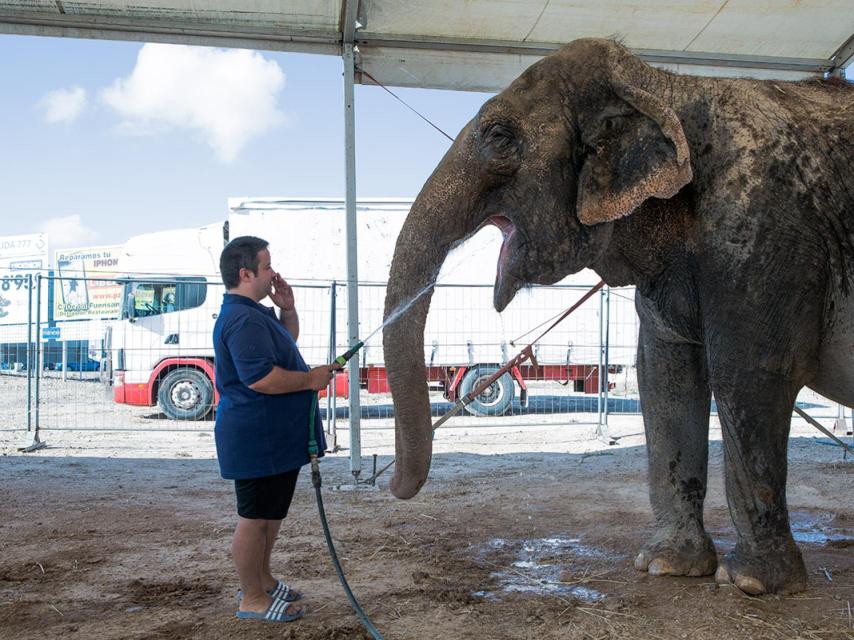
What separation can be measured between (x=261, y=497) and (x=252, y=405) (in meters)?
0.42

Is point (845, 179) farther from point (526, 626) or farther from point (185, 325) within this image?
point (185, 325)

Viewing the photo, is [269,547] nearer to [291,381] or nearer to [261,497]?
[261,497]

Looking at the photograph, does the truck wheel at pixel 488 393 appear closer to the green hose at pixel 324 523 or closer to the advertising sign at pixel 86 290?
the green hose at pixel 324 523

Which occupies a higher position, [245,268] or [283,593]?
[245,268]

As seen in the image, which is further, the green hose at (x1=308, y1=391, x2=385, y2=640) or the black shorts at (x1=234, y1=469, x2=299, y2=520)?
the black shorts at (x1=234, y1=469, x2=299, y2=520)

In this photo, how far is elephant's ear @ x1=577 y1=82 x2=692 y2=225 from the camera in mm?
3668

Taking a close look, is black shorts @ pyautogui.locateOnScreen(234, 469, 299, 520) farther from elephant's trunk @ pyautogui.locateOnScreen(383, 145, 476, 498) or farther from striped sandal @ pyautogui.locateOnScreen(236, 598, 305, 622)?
elephant's trunk @ pyautogui.locateOnScreen(383, 145, 476, 498)

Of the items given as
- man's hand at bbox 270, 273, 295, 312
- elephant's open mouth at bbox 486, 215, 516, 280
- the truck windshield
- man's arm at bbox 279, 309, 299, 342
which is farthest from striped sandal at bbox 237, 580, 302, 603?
the truck windshield

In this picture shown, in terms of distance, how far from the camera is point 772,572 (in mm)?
3963

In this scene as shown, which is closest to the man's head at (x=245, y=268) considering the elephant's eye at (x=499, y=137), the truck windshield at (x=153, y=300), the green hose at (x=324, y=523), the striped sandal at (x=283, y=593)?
the green hose at (x=324, y=523)

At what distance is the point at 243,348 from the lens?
3844 millimetres

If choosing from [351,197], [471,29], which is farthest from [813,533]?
[471,29]

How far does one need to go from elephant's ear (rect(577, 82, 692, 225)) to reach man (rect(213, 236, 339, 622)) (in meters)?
1.44

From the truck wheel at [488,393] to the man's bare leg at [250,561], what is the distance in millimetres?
10878
